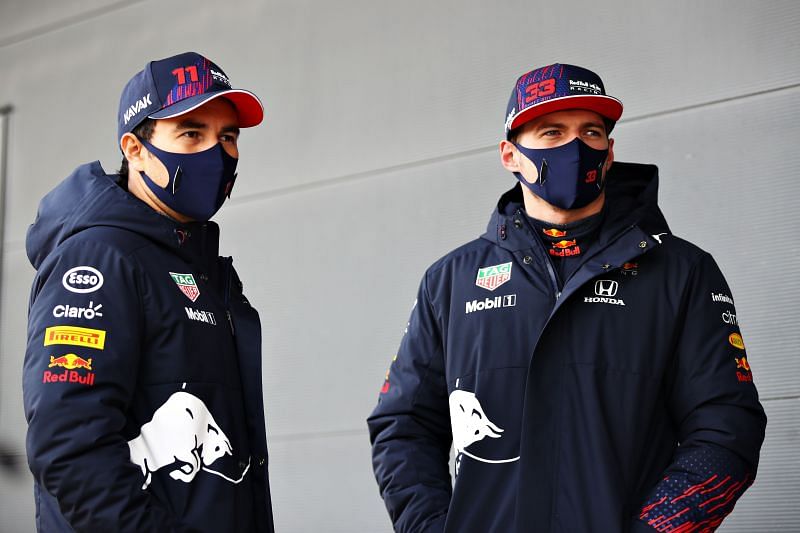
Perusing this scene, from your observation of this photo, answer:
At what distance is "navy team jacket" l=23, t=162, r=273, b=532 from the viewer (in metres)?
2.45

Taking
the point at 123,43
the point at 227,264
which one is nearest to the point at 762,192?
the point at 227,264

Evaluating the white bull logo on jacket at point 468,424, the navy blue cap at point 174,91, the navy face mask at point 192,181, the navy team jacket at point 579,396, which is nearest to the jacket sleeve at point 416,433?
the navy team jacket at point 579,396

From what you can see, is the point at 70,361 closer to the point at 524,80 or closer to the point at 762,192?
the point at 524,80

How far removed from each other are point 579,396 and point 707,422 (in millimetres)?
313

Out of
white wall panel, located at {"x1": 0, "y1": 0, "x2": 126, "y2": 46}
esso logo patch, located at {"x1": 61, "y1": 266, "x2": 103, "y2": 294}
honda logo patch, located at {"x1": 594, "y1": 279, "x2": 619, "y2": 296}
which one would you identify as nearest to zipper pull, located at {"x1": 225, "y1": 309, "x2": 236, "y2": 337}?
esso logo patch, located at {"x1": 61, "y1": 266, "x2": 103, "y2": 294}

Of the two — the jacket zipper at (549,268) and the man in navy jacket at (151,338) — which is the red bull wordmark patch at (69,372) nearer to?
the man in navy jacket at (151,338)

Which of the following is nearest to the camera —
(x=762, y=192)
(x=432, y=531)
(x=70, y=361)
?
(x=70, y=361)

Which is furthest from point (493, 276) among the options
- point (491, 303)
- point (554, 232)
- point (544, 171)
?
point (544, 171)

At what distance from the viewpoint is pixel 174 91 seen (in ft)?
9.75

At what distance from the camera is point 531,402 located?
2805 mm

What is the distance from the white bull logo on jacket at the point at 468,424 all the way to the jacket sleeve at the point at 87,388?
2.59 ft

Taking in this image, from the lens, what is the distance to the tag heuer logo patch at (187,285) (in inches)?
111

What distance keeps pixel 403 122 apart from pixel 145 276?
2.71 m

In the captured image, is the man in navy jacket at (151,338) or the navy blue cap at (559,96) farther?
the navy blue cap at (559,96)
